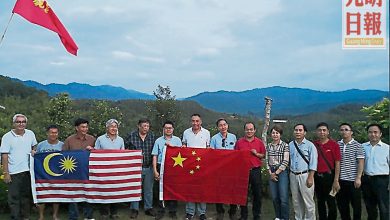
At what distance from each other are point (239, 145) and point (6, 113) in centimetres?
1272

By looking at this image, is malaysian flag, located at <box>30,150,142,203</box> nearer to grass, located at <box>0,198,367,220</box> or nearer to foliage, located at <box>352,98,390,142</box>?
grass, located at <box>0,198,367,220</box>

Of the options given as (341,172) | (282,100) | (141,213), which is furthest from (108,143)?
(282,100)

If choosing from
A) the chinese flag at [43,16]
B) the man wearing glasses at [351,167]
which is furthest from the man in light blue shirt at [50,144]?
the man wearing glasses at [351,167]

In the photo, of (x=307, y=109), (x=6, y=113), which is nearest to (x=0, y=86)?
(x=6, y=113)

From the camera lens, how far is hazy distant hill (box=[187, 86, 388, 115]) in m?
17.7

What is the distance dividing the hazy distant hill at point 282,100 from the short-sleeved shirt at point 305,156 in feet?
33.3

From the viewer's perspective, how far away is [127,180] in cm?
682

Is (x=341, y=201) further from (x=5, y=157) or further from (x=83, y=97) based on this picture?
(x=83, y=97)

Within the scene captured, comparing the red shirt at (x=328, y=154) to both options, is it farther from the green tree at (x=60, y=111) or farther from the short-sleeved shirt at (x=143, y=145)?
the green tree at (x=60, y=111)

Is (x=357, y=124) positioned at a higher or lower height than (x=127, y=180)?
higher

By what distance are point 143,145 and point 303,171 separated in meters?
2.34

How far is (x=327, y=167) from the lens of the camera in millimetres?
6336

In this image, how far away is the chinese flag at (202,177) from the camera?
22.8 ft

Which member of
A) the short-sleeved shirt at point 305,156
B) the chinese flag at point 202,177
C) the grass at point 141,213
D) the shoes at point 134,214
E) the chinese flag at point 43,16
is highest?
the chinese flag at point 43,16
